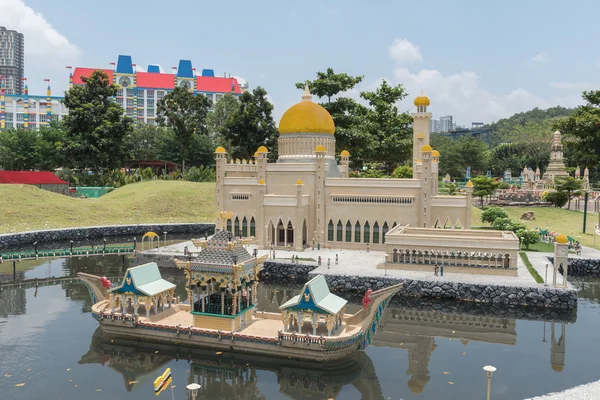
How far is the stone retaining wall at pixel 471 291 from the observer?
74.2 feet

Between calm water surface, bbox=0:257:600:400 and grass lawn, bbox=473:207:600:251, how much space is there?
58.9 feet

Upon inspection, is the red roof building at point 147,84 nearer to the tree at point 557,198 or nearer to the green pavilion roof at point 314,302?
the tree at point 557,198

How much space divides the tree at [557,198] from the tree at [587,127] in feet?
12.7

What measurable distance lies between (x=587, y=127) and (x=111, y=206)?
4204 centimetres

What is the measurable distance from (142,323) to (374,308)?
821cm

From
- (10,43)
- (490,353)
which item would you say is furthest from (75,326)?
(10,43)

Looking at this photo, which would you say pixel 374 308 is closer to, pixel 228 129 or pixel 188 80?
pixel 228 129

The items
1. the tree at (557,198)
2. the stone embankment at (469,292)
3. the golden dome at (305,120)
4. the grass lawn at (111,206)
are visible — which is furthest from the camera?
the tree at (557,198)

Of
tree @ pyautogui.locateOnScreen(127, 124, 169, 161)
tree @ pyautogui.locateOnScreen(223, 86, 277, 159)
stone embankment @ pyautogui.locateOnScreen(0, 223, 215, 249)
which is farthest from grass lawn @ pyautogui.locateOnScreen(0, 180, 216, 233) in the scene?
tree @ pyautogui.locateOnScreen(127, 124, 169, 161)

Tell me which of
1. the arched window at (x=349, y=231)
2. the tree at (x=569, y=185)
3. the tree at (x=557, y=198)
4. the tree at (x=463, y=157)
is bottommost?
the arched window at (x=349, y=231)

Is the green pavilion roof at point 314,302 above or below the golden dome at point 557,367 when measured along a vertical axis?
above

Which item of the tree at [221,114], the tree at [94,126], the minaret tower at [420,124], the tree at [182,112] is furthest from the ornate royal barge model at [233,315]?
the tree at [221,114]

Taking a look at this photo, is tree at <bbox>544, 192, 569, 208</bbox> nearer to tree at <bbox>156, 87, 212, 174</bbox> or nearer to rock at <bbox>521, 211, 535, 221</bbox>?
rock at <bbox>521, 211, 535, 221</bbox>

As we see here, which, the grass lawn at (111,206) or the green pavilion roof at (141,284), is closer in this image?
the green pavilion roof at (141,284)
